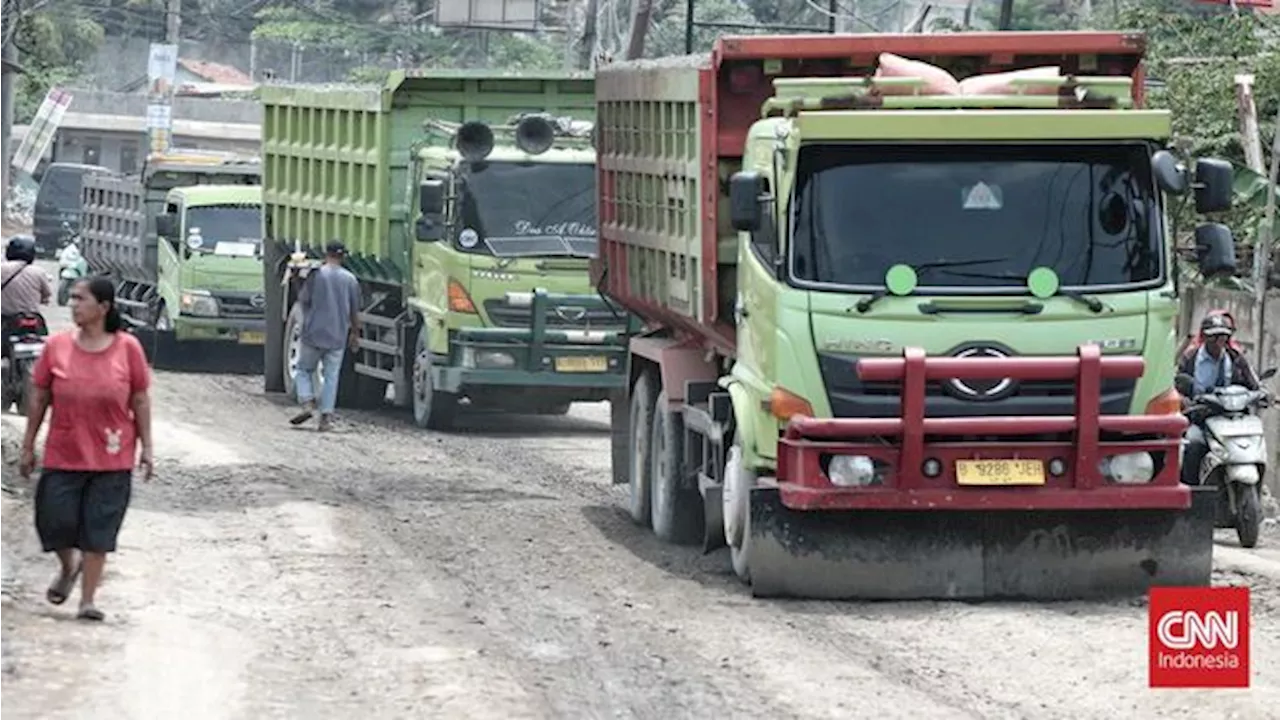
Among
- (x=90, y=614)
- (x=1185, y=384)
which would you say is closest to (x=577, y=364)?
(x=1185, y=384)

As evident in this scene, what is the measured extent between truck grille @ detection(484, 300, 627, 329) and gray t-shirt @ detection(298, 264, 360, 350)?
142cm

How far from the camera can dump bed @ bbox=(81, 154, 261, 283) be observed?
34438mm

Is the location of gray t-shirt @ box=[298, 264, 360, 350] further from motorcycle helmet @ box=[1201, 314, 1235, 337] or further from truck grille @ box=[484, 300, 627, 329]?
motorcycle helmet @ box=[1201, 314, 1235, 337]

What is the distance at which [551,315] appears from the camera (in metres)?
24.1

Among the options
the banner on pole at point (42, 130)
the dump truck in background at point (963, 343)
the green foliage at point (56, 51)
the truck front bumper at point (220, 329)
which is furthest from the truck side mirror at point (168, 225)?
the green foliage at point (56, 51)

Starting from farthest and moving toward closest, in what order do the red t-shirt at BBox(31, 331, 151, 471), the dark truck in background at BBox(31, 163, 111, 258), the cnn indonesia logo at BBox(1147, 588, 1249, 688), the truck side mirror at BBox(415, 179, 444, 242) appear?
the dark truck in background at BBox(31, 163, 111, 258) → the truck side mirror at BBox(415, 179, 444, 242) → the red t-shirt at BBox(31, 331, 151, 471) → the cnn indonesia logo at BBox(1147, 588, 1249, 688)

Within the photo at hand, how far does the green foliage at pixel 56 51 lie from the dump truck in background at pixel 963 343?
197 ft

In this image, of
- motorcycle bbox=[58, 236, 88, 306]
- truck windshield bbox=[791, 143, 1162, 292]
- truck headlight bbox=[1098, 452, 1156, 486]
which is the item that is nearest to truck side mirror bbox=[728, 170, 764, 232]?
truck windshield bbox=[791, 143, 1162, 292]

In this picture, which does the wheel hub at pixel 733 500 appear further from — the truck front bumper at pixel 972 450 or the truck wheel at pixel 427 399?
the truck wheel at pixel 427 399

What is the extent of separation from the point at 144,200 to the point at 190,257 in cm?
300

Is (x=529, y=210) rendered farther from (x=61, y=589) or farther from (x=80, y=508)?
(x=80, y=508)

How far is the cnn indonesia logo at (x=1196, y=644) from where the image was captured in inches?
429

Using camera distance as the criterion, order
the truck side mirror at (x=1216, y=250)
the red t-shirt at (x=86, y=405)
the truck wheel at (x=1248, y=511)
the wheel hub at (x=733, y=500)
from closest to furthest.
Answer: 1. the red t-shirt at (x=86, y=405)
2. the truck side mirror at (x=1216, y=250)
3. the wheel hub at (x=733, y=500)
4. the truck wheel at (x=1248, y=511)

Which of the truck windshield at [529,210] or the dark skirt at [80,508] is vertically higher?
the truck windshield at [529,210]
